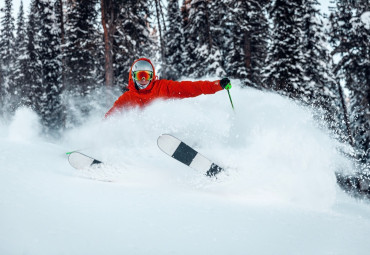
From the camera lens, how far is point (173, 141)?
4059 mm

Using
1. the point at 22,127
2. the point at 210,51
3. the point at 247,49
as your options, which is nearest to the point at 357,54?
the point at 247,49

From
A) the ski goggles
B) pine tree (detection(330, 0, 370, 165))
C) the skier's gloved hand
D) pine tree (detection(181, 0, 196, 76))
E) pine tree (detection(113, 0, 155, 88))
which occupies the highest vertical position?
pine tree (detection(330, 0, 370, 165))

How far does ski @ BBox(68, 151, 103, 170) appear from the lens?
4.19 m

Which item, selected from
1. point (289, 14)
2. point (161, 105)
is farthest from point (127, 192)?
point (289, 14)

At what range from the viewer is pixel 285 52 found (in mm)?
12555

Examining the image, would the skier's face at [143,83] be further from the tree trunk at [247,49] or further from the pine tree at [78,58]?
the pine tree at [78,58]

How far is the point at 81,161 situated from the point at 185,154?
5.38ft

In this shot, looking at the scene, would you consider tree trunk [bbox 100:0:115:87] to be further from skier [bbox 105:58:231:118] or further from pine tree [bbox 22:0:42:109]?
pine tree [bbox 22:0:42:109]

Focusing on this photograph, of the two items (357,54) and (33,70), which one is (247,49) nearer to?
(357,54)

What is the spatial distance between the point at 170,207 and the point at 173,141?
1687 millimetres

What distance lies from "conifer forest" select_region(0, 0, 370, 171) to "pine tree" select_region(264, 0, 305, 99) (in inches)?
1.8

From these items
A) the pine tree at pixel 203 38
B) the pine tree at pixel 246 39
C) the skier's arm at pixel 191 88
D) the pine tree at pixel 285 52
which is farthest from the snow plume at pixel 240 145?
the pine tree at pixel 203 38

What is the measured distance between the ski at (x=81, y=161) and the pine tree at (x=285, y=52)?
9.59 metres

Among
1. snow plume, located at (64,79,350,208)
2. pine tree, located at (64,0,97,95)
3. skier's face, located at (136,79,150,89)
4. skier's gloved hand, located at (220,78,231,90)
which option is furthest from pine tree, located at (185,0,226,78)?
skier's gloved hand, located at (220,78,231,90)
